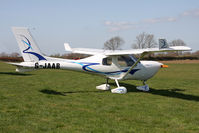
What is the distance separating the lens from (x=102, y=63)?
10820 millimetres

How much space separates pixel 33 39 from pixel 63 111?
14.2ft

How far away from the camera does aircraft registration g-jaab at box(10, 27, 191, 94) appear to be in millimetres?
9312

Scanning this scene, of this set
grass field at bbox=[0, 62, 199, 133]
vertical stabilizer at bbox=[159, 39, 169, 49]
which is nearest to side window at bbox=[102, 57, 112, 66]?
grass field at bbox=[0, 62, 199, 133]

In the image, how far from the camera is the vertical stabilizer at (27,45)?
919 centimetres

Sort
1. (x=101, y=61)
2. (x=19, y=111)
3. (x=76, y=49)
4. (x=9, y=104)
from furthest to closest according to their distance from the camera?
1. (x=76, y=49)
2. (x=101, y=61)
3. (x=9, y=104)
4. (x=19, y=111)

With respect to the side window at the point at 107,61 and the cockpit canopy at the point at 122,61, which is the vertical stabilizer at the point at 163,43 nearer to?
the cockpit canopy at the point at 122,61

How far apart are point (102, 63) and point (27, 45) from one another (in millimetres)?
3585

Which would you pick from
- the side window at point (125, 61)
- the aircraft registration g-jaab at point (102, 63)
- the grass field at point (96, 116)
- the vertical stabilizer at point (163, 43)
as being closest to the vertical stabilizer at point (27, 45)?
the aircraft registration g-jaab at point (102, 63)

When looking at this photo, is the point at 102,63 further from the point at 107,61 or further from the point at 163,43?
the point at 163,43

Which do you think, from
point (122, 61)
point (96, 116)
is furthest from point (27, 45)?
point (96, 116)

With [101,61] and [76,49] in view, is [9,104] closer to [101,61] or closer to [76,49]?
[101,61]

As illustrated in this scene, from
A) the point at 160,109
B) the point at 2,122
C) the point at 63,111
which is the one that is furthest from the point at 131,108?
the point at 2,122

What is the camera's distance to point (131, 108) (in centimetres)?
729

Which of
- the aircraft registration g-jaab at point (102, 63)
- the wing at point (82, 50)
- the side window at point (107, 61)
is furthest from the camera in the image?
the wing at point (82, 50)
